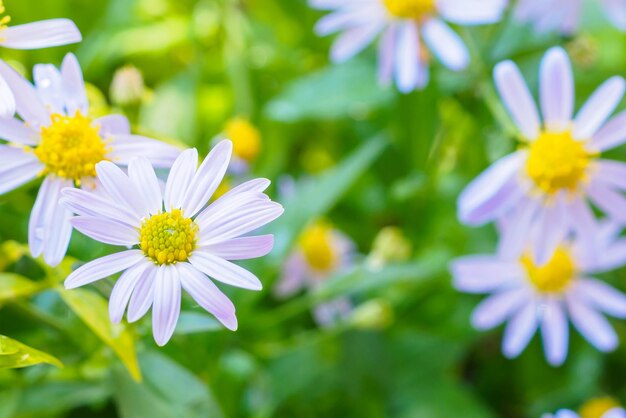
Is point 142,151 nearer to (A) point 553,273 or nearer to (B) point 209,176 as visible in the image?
(B) point 209,176

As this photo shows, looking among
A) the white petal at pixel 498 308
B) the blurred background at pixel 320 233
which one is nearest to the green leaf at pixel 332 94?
the blurred background at pixel 320 233

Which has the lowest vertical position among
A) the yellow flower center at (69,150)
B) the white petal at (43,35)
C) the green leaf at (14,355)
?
the green leaf at (14,355)

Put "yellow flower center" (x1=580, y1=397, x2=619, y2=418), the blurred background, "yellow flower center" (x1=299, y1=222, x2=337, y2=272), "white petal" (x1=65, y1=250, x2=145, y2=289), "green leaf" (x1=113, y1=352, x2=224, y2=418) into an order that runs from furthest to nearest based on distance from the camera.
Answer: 1. "yellow flower center" (x1=299, y1=222, x2=337, y2=272)
2. "yellow flower center" (x1=580, y1=397, x2=619, y2=418)
3. the blurred background
4. "green leaf" (x1=113, y1=352, x2=224, y2=418)
5. "white petal" (x1=65, y1=250, x2=145, y2=289)

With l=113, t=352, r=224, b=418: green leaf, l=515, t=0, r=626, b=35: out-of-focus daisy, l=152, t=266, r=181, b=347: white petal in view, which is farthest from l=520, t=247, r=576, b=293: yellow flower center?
l=152, t=266, r=181, b=347: white petal

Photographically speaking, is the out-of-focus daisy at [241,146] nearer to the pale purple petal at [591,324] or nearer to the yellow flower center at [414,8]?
the yellow flower center at [414,8]

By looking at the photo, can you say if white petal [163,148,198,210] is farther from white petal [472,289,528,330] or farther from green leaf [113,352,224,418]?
white petal [472,289,528,330]

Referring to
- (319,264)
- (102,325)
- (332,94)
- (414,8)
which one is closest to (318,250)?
(319,264)

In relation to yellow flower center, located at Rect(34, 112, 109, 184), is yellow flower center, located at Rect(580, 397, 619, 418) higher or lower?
lower
